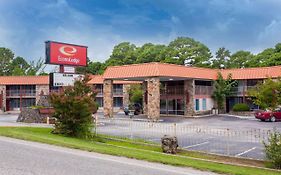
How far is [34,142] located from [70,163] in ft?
18.8

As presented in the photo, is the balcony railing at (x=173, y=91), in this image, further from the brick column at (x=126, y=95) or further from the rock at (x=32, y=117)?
the rock at (x=32, y=117)

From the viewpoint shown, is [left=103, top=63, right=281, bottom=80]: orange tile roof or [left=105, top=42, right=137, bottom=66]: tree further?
[left=105, top=42, right=137, bottom=66]: tree

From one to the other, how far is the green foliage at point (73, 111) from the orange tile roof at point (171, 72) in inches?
606

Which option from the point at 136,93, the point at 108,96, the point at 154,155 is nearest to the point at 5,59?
the point at 136,93

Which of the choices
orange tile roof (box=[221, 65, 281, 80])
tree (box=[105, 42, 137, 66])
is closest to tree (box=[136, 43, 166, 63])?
tree (box=[105, 42, 137, 66])

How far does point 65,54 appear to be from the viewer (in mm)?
32438

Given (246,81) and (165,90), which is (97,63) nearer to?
(165,90)

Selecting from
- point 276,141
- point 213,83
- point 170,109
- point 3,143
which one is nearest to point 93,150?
point 3,143

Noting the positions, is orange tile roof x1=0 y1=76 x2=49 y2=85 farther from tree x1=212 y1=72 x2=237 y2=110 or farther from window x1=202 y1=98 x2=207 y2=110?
tree x1=212 y1=72 x2=237 y2=110

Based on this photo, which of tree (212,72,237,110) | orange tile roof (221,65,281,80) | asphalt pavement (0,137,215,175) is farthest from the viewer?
tree (212,72,237,110)

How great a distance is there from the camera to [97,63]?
8044 centimetres

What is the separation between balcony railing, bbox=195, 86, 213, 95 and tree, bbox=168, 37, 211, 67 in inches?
842

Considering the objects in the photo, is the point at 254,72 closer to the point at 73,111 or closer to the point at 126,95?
the point at 126,95

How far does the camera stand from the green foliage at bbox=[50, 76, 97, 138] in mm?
20297
